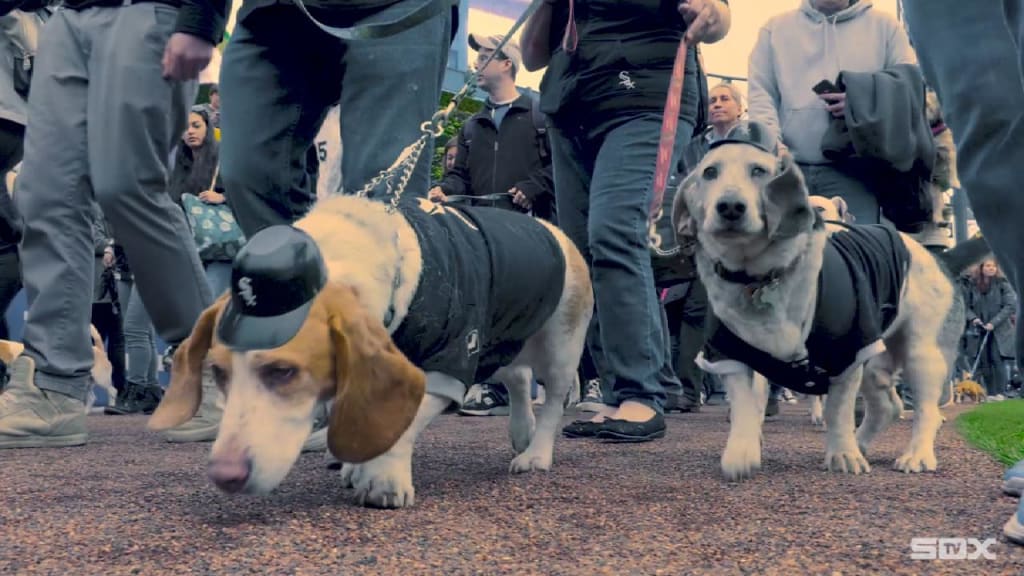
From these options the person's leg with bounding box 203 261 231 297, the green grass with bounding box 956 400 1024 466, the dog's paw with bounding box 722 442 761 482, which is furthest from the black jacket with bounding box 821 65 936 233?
the person's leg with bounding box 203 261 231 297

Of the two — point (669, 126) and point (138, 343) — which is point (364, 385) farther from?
point (138, 343)

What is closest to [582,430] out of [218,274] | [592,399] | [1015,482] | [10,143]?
[1015,482]

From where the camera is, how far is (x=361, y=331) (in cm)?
197

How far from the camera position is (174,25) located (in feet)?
10.5

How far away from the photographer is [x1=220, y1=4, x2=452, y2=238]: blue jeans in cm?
278

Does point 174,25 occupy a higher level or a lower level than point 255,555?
higher

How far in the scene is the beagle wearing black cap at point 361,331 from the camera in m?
1.93

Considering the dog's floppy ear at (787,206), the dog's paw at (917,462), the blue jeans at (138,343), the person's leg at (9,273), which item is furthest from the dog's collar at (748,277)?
the blue jeans at (138,343)

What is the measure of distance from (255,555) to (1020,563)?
1.27m

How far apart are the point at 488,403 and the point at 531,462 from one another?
2758 millimetres

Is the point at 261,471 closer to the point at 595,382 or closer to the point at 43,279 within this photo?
the point at 43,279

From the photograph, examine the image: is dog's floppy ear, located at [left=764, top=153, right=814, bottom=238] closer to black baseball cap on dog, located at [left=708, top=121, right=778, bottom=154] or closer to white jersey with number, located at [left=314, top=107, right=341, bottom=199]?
black baseball cap on dog, located at [left=708, top=121, right=778, bottom=154]

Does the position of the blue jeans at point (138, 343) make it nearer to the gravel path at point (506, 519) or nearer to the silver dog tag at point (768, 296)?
the gravel path at point (506, 519)

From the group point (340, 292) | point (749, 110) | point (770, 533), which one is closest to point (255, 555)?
point (340, 292)
